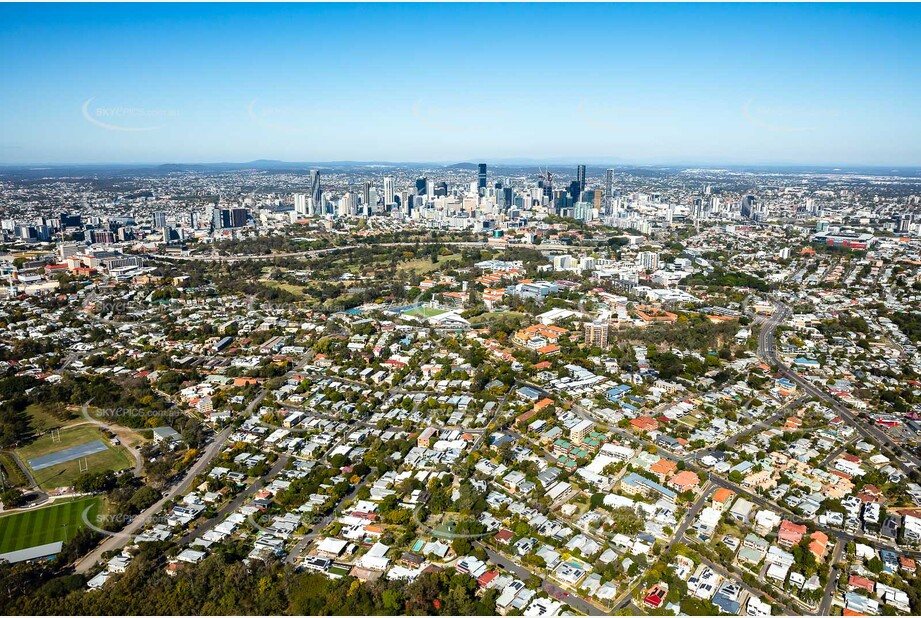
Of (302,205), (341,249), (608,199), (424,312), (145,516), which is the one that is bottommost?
(145,516)

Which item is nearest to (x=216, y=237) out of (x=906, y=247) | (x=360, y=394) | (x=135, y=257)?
(x=135, y=257)

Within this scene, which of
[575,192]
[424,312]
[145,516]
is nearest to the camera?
[145,516]

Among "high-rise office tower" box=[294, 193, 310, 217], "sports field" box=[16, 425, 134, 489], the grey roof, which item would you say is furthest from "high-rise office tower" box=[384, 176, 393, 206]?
the grey roof

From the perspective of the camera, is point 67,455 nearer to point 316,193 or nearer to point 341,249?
point 341,249

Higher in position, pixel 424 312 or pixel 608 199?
pixel 608 199

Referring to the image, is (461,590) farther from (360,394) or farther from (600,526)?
(360,394)

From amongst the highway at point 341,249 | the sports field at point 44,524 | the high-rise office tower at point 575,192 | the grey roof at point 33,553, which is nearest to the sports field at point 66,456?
the sports field at point 44,524

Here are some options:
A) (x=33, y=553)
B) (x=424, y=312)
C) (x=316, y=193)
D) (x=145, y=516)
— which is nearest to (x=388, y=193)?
(x=316, y=193)
